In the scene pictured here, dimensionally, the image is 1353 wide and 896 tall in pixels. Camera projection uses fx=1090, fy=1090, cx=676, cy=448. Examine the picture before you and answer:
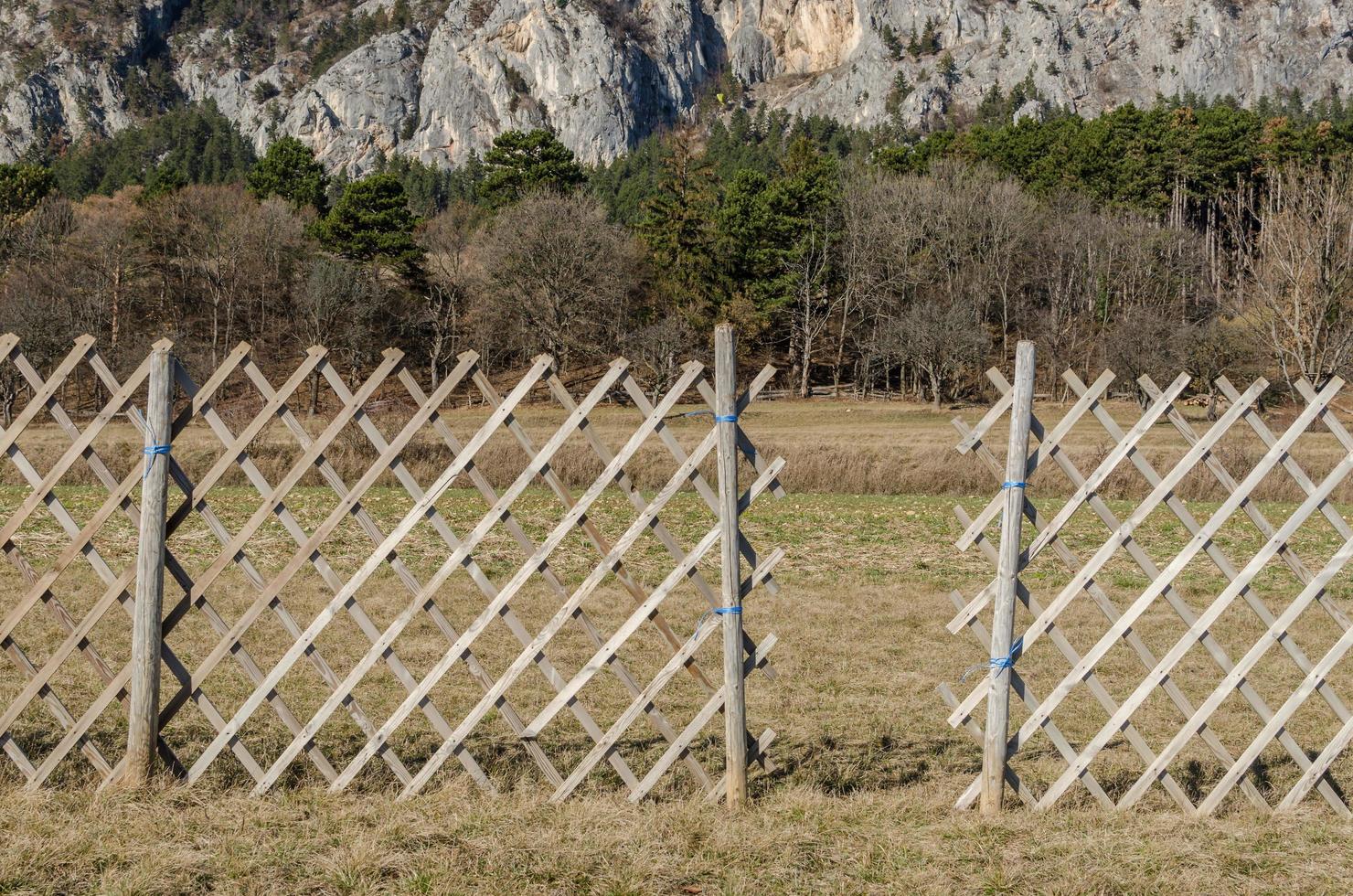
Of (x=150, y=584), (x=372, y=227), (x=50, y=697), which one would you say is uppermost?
(x=372, y=227)

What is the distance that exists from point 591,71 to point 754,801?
18300 cm

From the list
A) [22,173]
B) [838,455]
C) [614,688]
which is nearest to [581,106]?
[22,173]

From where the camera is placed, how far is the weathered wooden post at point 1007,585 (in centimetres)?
478

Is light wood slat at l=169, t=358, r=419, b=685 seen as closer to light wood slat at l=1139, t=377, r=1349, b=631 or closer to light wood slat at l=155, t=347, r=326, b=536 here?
light wood slat at l=155, t=347, r=326, b=536

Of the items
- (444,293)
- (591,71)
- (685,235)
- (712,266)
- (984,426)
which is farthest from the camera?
(591,71)

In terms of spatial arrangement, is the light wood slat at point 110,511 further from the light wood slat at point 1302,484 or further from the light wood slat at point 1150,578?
the light wood slat at point 1302,484

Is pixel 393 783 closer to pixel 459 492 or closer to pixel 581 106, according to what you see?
pixel 459 492

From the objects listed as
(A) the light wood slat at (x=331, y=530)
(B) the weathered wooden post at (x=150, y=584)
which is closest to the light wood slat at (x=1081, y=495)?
(A) the light wood slat at (x=331, y=530)

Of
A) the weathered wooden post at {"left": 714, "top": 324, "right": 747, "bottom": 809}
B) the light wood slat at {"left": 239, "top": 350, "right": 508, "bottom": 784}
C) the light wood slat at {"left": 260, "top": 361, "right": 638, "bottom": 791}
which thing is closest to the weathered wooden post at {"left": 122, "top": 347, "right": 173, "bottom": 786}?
the light wood slat at {"left": 239, "top": 350, "right": 508, "bottom": 784}

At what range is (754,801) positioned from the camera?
5125mm

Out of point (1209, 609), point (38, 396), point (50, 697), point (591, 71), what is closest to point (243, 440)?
point (38, 396)

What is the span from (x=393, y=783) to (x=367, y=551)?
8.96 meters

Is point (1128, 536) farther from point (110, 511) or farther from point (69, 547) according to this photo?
point (69, 547)

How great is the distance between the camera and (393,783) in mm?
5387
